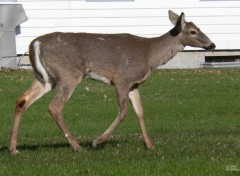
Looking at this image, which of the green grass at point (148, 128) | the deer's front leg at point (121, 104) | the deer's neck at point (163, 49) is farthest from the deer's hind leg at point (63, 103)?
the deer's neck at point (163, 49)

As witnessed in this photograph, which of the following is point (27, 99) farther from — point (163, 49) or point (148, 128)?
point (148, 128)

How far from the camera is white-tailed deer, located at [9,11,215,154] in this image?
11227 millimetres

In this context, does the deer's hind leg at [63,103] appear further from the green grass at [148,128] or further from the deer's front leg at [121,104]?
the deer's front leg at [121,104]

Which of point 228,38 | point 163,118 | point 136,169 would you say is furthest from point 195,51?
point 136,169

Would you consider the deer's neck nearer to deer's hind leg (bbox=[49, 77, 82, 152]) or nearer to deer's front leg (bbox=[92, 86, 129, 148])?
deer's front leg (bbox=[92, 86, 129, 148])

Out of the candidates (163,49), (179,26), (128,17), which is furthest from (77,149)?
(128,17)

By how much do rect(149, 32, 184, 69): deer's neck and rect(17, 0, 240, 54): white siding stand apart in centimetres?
1317

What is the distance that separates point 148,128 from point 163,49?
9.81ft

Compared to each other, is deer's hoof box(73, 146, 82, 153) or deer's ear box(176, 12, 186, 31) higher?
deer's ear box(176, 12, 186, 31)

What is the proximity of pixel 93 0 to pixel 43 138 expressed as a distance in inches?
483

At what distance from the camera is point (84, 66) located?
11344mm

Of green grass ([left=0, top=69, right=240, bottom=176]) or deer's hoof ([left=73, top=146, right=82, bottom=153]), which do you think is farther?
deer's hoof ([left=73, top=146, right=82, bottom=153])

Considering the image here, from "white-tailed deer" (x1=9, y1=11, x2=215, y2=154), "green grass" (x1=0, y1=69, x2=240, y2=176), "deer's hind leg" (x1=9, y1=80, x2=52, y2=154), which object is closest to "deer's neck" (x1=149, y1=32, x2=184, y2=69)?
"white-tailed deer" (x1=9, y1=11, x2=215, y2=154)

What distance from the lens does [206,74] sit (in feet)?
78.5
